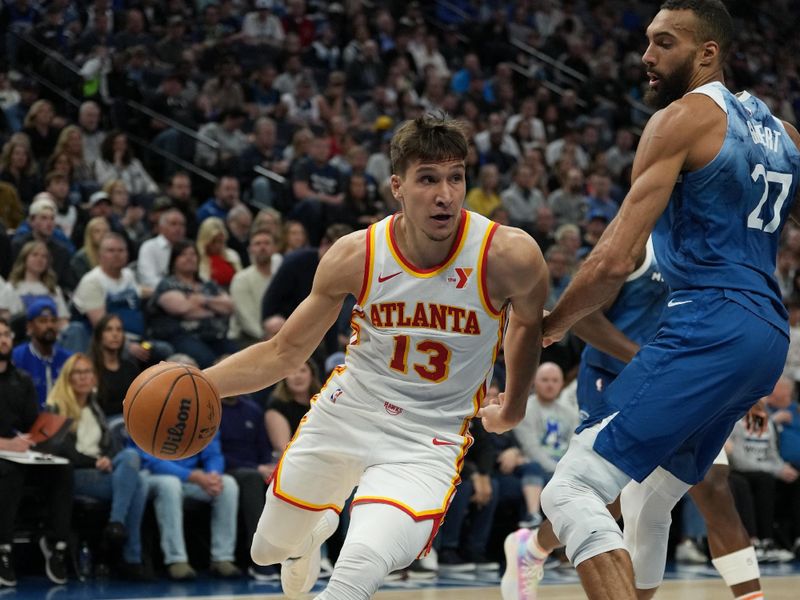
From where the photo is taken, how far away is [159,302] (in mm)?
9156

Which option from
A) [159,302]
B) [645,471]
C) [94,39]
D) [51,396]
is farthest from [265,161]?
[645,471]

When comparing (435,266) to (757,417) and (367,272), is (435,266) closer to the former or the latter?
(367,272)

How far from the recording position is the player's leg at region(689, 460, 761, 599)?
5.30m

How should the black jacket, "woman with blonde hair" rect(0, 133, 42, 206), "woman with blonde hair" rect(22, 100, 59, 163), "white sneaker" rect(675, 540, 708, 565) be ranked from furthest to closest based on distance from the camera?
1. "woman with blonde hair" rect(22, 100, 59, 163)
2. "woman with blonde hair" rect(0, 133, 42, 206)
3. "white sneaker" rect(675, 540, 708, 565)
4. the black jacket

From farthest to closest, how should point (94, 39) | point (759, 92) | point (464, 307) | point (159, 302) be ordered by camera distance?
point (759, 92), point (94, 39), point (159, 302), point (464, 307)

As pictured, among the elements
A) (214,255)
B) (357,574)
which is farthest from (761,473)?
(357,574)

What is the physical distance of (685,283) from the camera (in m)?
4.13

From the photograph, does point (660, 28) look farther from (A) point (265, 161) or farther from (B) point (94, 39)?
(B) point (94, 39)

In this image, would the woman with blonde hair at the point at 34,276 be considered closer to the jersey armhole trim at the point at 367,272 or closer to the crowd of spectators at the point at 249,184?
the crowd of spectators at the point at 249,184

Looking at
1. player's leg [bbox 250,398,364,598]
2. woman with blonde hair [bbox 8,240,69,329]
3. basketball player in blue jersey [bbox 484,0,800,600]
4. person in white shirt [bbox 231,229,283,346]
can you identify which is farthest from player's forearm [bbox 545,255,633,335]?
person in white shirt [bbox 231,229,283,346]

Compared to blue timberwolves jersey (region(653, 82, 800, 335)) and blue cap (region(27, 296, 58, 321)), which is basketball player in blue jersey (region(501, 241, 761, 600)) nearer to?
blue timberwolves jersey (region(653, 82, 800, 335))

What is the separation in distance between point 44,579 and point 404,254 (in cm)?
472

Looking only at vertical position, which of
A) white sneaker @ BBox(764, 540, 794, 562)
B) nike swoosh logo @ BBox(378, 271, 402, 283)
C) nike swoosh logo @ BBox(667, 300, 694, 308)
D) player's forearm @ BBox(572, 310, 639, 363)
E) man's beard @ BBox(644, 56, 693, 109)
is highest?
man's beard @ BBox(644, 56, 693, 109)

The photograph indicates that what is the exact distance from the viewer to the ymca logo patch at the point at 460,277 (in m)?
4.26
